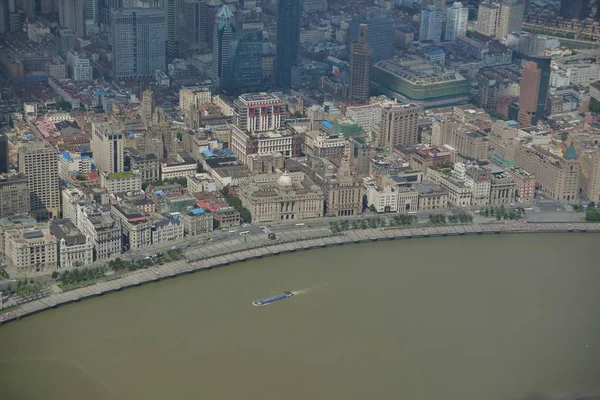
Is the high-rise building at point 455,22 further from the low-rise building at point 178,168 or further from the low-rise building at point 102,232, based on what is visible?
the low-rise building at point 102,232

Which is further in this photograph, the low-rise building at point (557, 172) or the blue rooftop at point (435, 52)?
the blue rooftop at point (435, 52)

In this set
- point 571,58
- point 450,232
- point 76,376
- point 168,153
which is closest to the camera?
point 76,376

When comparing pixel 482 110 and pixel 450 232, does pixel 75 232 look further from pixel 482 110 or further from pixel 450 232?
pixel 482 110

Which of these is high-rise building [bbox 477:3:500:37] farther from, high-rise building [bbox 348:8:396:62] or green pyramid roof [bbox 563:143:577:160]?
green pyramid roof [bbox 563:143:577:160]

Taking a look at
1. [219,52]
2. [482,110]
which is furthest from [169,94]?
[482,110]

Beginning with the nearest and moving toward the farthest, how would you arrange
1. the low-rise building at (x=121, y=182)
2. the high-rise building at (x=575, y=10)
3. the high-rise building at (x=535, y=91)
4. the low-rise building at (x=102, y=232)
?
1. the low-rise building at (x=102, y=232)
2. the low-rise building at (x=121, y=182)
3. the high-rise building at (x=535, y=91)
4. the high-rise building at (x=575, y=10)

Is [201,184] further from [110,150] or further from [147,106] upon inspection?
[147,106]

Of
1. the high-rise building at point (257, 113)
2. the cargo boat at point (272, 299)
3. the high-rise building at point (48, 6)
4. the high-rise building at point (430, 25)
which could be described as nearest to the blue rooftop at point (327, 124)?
the high-rise building at point (257, 113)
